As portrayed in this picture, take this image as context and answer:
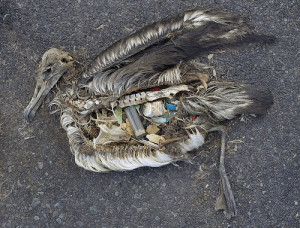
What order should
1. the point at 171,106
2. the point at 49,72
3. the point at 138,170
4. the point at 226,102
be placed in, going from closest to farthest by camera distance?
the point at 226,102 < the point at 171,106 < the point at 49,72 < the point at 138,170

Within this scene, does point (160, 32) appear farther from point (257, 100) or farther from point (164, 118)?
point (257, 100)

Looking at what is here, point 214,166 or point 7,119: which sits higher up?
point 7,119

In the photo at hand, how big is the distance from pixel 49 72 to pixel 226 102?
1.92m

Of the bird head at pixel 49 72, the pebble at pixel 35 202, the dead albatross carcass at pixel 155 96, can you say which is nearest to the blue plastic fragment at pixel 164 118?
the dead albatross carcass at pixel 155 96

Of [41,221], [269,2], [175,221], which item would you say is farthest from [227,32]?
[41,221]

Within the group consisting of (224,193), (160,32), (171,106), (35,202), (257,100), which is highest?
(160,32)

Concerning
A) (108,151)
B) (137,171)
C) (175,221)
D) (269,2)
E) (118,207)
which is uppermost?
(269,2)

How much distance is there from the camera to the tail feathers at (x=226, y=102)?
3.32m

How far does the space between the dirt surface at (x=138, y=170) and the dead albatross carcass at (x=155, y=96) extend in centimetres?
20

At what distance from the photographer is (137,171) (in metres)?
3.82

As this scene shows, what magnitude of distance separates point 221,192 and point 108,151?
1288 millimetres

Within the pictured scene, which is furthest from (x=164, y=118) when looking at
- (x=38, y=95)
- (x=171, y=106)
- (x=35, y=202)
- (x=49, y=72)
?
(x=35, y=202)

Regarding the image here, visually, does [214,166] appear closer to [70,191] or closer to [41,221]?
[70,191]

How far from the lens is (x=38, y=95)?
12.6 ft
